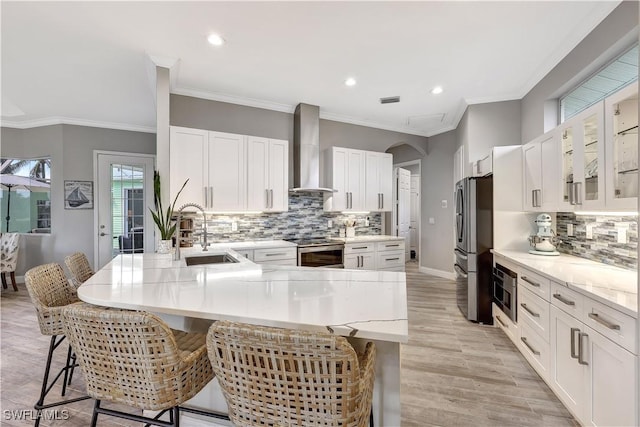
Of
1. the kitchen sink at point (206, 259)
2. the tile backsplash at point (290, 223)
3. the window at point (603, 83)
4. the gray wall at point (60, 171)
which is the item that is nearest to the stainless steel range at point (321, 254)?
the tile backsplash at point (290, 223)

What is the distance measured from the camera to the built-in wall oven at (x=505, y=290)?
9.06ft

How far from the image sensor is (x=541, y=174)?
2807 mm

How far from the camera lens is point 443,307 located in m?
3.96

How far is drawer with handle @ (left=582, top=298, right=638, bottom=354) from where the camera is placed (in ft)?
4.42

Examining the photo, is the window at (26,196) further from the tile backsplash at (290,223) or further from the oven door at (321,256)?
the oven door at (321,256)

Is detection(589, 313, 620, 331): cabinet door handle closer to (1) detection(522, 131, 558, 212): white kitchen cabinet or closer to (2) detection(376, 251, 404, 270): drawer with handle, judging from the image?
(1) detection(522, 131, 558, 212): white kitchen cabinet

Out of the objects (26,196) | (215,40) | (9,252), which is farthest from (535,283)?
(26,196)

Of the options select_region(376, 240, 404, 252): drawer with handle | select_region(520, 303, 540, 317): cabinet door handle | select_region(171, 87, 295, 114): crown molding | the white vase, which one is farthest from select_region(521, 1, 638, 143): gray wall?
the white vase

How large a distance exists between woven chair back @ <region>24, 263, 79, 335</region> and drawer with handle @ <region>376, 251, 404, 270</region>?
372cm

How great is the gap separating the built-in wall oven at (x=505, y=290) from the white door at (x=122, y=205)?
18.3ft

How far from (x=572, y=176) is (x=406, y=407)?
2165 mm

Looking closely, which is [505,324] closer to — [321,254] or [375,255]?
[375,255]

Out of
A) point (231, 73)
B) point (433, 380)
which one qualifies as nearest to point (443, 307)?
point (433, 380)

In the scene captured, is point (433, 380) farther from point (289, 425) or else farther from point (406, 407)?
point (289, 425)
